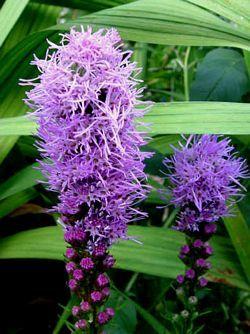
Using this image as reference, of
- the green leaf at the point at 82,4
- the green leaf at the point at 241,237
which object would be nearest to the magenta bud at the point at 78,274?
the green leaf at the point at 241,237

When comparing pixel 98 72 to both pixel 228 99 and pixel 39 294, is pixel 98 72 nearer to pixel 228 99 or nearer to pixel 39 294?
pixel 228 99

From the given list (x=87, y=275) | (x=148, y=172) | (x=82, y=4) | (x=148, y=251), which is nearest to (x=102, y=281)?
(x=87, y=275)

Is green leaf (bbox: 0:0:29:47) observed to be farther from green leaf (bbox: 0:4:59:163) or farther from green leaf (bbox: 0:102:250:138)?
green leaf (bbox: 0:102:250:138)

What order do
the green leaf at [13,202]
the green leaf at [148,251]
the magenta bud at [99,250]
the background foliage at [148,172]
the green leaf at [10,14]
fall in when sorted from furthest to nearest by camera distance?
the green leaf at [13,202]
the green leaf at [10,14]
the green leaf at [148,251]
the background foliage at [148,172]
the magenta bud at [99,250]

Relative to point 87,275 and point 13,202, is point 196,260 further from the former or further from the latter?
point 13,202

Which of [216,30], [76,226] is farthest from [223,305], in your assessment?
[76,226]

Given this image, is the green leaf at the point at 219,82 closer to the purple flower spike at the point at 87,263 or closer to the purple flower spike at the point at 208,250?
the purple flower spike at the point at 208,250
